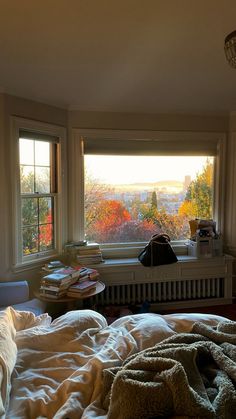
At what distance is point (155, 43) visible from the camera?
80.0 inches

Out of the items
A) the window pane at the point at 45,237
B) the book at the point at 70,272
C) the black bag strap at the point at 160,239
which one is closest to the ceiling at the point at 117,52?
the window pane at the point at 45,237

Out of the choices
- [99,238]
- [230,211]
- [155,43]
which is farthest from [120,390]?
[230,211]

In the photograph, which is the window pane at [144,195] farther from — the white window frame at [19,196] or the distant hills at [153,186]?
the white window frame at [19,196]

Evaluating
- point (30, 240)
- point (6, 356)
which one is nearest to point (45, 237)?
point (30, 240)

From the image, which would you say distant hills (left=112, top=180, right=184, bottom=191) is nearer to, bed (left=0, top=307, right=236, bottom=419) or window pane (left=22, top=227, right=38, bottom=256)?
window pane (left=22, top=227, right=38, bottom=256)

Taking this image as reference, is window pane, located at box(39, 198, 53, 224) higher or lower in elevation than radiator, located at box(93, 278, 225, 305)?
higher

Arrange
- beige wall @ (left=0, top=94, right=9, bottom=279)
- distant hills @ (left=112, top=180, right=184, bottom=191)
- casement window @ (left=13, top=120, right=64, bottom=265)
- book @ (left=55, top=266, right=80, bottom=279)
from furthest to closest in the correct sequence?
distant hills @ (left=112, top=180, right=184, bottom=191) < casement window @ (left=13, top=120, right=64, bottom=265) < beige wall @ (left=0, top=94, right=9, bottom=279) < book @ (left=55, top=266, right=80, bottom=279)

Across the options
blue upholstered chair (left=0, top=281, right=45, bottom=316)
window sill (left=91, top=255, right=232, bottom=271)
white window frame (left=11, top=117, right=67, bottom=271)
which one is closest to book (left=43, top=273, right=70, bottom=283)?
blue upholstered chair (left=0, top=281, right=45, bottom=316)

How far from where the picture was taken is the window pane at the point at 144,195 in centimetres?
345

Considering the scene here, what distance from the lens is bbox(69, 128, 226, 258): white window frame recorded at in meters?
3.30

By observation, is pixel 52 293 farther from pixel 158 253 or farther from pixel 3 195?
pixel 158 253

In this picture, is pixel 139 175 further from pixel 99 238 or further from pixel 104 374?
pixel 104 374

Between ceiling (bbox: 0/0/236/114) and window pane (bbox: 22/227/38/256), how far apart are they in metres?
1.26

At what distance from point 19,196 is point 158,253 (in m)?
1.51
